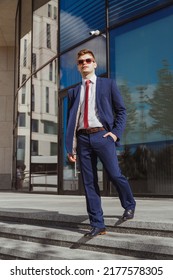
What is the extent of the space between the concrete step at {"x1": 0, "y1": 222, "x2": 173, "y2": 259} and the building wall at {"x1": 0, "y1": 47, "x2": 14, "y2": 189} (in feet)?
48.8

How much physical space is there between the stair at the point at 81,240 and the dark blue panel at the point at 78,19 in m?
6.72

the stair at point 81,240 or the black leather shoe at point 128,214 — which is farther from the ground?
the black leather shoe at point 128,214

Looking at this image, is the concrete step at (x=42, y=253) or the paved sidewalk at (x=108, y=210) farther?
the paved sidewalk at (x=108, y=210)

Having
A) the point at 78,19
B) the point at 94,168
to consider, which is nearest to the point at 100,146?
the point at 94,168

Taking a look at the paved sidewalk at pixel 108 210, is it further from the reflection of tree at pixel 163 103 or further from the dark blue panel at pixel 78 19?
the dark blue panel at pixel 78 19

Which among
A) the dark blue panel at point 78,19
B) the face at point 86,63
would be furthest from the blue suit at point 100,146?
the dark blue panel at point 78,19

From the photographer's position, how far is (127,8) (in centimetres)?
935

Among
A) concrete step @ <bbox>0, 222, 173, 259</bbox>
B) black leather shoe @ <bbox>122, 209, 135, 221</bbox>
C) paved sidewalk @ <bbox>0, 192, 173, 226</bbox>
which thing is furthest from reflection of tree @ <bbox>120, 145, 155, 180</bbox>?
black leather shoe @ <bbox>122, 209, 135, 221</bbox>

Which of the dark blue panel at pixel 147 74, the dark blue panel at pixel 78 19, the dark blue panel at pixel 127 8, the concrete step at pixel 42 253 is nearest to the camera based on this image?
the concrete step at pixel 42 253

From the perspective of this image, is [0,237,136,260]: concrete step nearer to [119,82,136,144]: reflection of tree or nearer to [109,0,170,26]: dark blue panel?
[119,82,136,144]: reflection of tree

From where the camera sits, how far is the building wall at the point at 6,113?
63.1 feet

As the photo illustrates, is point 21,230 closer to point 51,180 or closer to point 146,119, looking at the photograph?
point 146,119
